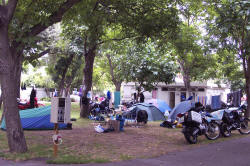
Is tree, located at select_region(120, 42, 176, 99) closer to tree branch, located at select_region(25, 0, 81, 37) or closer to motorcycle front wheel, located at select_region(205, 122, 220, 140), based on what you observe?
motorcycle front wheel, located at select_region(205, 122, 220, 140)

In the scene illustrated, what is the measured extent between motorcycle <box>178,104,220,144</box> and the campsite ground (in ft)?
0.90

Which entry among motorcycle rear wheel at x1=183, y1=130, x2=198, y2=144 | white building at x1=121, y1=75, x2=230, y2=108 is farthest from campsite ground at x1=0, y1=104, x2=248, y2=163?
white building at x1=121, y1=75, x2=230, y2=108

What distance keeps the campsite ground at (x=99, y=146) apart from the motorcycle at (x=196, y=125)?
28 centimetres

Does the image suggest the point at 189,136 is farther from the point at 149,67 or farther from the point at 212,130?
the point at 149,67

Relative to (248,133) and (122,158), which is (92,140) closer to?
(122,158)

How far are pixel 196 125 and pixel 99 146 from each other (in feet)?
10.7

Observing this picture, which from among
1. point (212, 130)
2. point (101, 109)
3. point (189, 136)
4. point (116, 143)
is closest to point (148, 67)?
point (101, 109)

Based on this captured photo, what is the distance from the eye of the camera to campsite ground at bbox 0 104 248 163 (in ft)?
22.7

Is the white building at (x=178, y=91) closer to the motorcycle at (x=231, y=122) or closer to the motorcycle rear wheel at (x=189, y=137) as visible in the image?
the motorcycle at (x=231, y=122)

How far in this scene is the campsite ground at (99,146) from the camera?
6.91 meters

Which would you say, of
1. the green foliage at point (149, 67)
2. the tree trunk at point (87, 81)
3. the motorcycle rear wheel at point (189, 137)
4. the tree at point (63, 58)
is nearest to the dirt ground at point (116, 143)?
the motorcycle rear wheel at point (189, 137)

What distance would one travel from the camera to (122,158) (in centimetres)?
696

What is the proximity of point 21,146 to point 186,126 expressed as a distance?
5057mm

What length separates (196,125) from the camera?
30.4 feet
